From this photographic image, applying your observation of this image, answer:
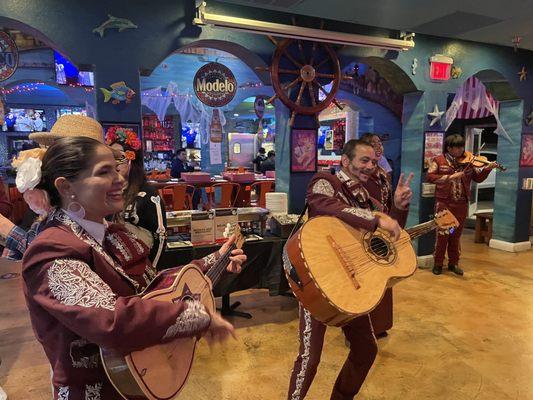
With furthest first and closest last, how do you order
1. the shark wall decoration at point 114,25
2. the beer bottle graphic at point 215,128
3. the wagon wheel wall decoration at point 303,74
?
the beer bottle graphic at point 215,128 < the wagon wheel wall decoration at point 303,74 < the shark wall decoration at point 114,25

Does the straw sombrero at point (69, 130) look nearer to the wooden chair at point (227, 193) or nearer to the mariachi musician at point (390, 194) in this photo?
the mariachi musician at point (390, 194)

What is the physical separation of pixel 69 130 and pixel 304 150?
3099mm

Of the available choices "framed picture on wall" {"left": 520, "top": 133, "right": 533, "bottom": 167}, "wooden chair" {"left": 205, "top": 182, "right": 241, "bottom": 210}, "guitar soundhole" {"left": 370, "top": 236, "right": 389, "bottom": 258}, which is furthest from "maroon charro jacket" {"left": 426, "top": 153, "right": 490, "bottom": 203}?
"wooden chair" {"left": 205, "top": 182, "right": 241, "bottom": 210}

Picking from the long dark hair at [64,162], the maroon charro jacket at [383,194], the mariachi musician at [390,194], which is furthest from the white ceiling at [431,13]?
the long dark hair at [64,162]

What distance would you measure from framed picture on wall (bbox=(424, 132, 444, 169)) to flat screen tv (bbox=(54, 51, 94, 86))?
7555mm

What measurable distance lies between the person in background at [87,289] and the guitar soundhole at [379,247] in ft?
3.99

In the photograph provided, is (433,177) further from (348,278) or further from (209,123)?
(209,123)

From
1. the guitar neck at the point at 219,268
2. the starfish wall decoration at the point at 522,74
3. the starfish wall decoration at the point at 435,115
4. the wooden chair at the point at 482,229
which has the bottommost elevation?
the wooden chair at the point at 482,229

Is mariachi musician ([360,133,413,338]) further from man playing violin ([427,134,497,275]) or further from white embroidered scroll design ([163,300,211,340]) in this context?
man playing violin ([427,134,497,275])

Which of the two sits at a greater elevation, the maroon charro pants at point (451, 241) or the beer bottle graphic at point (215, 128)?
the beer bottle graphic at point (215, 128)

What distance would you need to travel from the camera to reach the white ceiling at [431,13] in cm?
394

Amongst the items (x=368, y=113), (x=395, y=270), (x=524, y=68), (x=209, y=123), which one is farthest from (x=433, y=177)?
(x=209, y=123)

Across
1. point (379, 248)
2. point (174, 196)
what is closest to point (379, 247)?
point (379, 248)

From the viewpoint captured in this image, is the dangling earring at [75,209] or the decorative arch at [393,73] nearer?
the dangling earring at [75,209]
